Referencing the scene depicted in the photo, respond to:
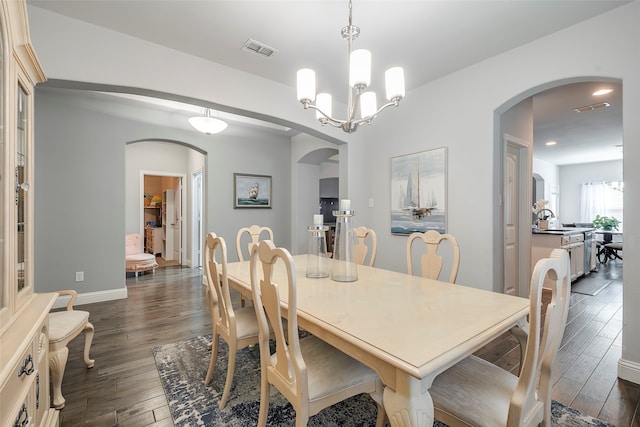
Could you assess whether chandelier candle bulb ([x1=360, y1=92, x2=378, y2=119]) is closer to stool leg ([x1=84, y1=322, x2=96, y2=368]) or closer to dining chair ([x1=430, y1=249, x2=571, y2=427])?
dining chair ([x1=430, y1=249, x2=571, y2=427])

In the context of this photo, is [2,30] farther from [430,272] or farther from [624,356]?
[624,356]

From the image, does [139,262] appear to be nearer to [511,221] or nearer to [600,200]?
[511,221]

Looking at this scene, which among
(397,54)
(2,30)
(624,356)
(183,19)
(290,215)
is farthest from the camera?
(290,215)

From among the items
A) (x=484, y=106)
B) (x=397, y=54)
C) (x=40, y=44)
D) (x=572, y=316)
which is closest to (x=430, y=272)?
(x=484, y=106)

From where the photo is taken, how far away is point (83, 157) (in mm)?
3758

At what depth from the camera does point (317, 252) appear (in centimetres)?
198

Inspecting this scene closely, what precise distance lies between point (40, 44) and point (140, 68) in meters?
0.63

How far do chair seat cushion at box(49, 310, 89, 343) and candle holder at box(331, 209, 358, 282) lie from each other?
68.5 inches

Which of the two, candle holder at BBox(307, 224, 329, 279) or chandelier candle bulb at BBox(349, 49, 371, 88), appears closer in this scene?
chandelier candle bulb at BBox(349, 49, 371, 88)

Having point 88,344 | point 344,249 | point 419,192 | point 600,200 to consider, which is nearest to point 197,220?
point 88,344

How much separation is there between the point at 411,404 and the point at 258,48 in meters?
2.85

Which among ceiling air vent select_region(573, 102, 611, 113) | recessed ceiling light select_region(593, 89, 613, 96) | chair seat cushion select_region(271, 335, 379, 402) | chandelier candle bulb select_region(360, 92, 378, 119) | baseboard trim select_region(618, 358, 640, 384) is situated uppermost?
ceiling air vent select_region(573, 102, 611, 113)

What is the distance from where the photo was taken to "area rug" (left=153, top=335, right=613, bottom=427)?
1645mm

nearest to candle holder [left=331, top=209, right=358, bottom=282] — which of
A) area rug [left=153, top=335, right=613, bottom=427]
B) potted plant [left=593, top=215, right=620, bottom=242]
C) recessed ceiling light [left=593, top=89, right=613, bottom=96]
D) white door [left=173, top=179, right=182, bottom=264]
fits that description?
area rug [left=153, top=335, right=613, bottom=427]
